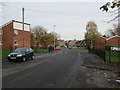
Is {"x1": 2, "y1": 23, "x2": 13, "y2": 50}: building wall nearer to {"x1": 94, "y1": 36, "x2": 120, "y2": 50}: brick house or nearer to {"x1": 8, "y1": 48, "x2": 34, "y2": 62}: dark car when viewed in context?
{"x1": 8, "y1": 48, "x2": 34, "y2": 62}: dark car

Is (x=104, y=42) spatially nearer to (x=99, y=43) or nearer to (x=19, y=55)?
(x=99, y=43)

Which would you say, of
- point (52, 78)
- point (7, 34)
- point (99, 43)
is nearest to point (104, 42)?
point (99, 43)

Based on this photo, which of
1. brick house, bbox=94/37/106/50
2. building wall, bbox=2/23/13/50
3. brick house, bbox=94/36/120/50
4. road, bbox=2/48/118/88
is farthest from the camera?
brick house, bbox=94/37/106/50

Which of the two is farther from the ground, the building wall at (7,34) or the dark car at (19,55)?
the building wall at (7,34)

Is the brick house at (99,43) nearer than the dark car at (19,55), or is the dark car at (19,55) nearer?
the dark car at (19,55)

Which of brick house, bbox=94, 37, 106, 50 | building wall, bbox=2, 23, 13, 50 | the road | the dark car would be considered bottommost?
the road

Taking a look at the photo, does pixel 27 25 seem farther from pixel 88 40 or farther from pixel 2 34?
pixel 88 40

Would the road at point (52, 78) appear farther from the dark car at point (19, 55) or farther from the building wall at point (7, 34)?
the building wall at point (7, 34)

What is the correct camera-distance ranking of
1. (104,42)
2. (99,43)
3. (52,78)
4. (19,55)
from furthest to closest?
1. (99,43)
2. (104,42)
3. (19,55)
4. (52,78)

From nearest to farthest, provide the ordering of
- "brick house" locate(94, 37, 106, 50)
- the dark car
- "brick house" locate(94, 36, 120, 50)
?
the dark car < "brick house" locate(94, 36, 120, 50) < "brick house" locate(94, 37, 106, 50)

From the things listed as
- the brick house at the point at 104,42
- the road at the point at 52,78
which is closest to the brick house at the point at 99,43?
the brick house at the point at 104,42

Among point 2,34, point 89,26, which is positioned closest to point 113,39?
point 89,26

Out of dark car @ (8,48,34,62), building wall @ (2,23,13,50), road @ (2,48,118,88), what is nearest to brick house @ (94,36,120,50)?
building wall @ (2,23,13,50)

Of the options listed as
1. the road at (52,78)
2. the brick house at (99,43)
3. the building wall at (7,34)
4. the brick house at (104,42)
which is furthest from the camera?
the brick house at (99,43)
